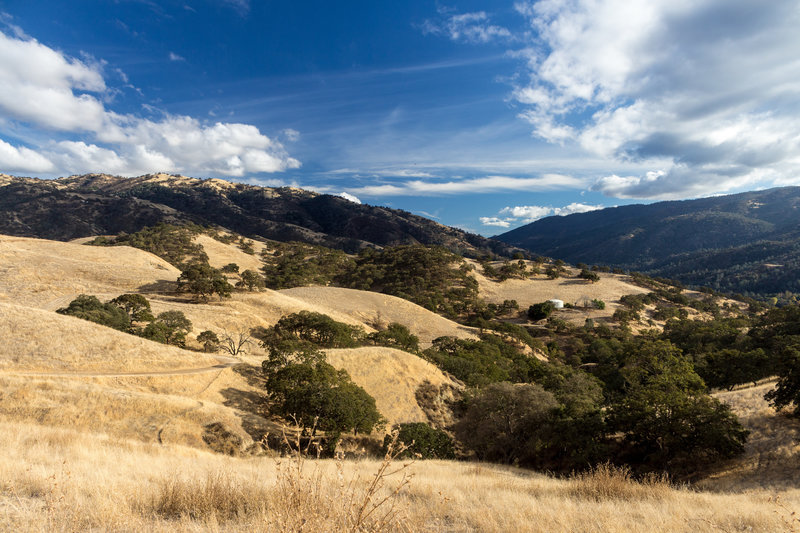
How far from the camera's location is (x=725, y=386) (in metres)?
31.9

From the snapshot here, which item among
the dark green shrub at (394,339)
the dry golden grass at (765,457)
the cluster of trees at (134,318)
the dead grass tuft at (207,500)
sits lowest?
the dry golden grass at (765,457)

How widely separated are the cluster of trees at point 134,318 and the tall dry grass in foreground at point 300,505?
24.9 m

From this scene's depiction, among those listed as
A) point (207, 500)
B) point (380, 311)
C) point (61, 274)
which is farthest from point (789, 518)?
point (61, 274)

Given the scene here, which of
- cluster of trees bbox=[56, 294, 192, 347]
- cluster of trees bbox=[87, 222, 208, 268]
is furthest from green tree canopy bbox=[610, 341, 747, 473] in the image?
cluster of trees bbox=[87, 222, 208, 268]

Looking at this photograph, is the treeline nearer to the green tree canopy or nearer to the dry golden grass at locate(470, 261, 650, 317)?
the green tree canopy

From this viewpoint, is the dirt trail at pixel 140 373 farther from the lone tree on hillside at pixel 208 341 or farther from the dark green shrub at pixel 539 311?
the dark green shrub at pixel 539 311

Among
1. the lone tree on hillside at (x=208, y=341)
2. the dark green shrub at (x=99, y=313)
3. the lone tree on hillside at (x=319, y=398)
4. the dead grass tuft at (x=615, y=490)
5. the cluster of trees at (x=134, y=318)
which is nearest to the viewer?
the dead grass tuft at (x=615, y=490)

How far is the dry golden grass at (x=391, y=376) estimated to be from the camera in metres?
27.5

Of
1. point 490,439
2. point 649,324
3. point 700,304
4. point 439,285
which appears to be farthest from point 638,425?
point 700,304

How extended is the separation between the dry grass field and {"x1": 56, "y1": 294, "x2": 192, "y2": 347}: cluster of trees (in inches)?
157

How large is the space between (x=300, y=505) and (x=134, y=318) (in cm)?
4133

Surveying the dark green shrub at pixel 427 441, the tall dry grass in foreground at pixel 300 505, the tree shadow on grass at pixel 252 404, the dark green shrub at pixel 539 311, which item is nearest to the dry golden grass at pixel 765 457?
the tall dry grass in foreground at pixel 300 505

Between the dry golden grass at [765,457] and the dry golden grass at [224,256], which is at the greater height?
the dry golden grass at [224,256]

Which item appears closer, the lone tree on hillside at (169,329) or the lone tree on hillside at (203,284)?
the lone tree on hillside at (169,329)
